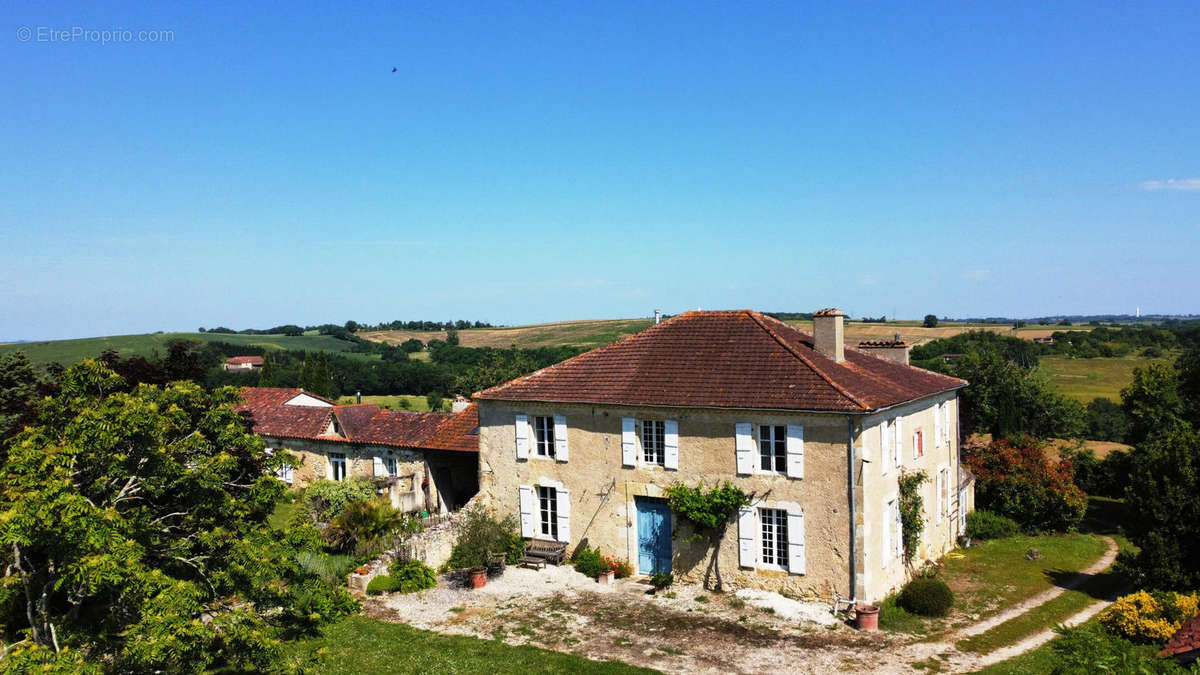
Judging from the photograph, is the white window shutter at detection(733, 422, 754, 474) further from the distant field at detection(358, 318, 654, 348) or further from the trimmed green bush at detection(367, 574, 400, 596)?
→ the distant field at detection(358, 318, 654, 348)

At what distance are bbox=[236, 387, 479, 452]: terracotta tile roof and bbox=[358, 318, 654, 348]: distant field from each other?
68764 millimetres

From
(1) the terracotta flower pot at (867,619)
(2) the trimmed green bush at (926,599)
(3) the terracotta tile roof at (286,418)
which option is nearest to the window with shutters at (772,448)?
(1) the terracotta flower pot at (867,619)

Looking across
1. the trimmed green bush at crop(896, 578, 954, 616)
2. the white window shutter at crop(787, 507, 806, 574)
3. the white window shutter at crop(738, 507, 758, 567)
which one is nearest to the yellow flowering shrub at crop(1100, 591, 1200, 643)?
the trimmed green bush at crop(896, 578, 954, 616)

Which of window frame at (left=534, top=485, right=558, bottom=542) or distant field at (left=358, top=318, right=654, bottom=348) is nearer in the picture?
window frame at (left=534, top=485, right=558, bottom=542)

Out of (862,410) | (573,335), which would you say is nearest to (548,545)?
(862,410)

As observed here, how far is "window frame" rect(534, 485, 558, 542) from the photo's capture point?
23.2 metres

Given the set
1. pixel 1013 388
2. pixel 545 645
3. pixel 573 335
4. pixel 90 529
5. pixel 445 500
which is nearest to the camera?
pixel 90 529

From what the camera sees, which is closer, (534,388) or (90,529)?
(90,529)

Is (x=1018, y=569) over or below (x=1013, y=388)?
below

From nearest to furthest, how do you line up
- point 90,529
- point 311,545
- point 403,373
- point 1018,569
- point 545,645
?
1. point 90,529
2. point 311,545
3. point 545,645
4. point 1018,569
5. point 403,373

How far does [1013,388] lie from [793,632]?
23.4 m

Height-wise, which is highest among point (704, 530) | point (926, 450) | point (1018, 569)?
point (926, 450)

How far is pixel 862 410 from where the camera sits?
17.9m

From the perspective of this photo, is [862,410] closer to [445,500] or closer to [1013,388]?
[445,500]
